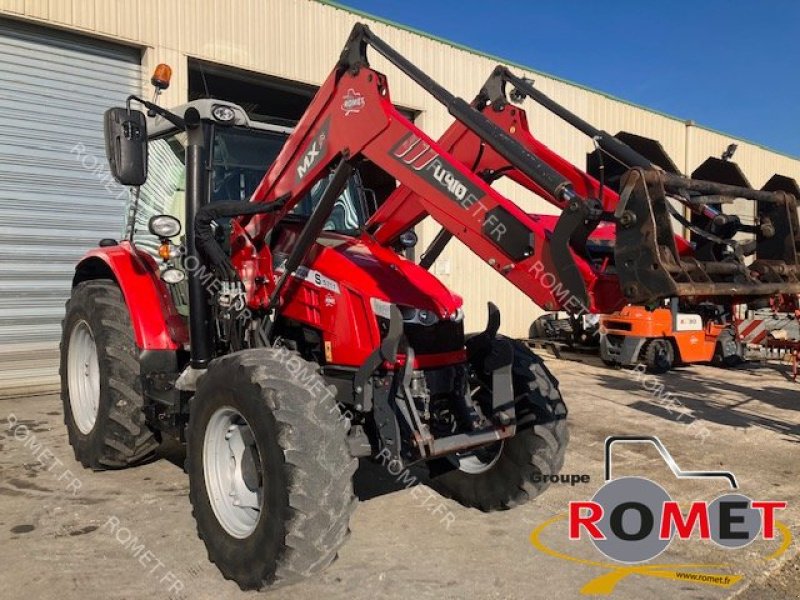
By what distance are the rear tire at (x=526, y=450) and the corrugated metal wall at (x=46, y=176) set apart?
6015mm

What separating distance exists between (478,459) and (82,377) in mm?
3026

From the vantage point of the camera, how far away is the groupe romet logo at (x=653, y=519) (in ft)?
11.9

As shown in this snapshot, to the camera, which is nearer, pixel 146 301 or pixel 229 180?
pixel 229 180

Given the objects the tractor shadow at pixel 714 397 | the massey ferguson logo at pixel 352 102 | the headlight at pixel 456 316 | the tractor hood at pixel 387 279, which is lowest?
the tractor shadow at pixel 714 397

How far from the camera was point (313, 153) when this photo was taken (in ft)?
11.4

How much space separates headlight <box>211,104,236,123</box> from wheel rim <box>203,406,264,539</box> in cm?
176

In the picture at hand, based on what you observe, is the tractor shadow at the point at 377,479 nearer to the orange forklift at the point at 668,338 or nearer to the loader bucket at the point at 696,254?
the loader bucket at the point at 696,254

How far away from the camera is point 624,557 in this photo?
135 inches

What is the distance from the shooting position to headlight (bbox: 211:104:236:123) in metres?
3.91

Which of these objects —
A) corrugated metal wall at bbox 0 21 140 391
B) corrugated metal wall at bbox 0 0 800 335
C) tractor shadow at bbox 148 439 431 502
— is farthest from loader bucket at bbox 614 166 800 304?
corrugated metal wall at bbox 0 21 140 391

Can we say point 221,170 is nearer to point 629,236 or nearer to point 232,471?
point 232,471

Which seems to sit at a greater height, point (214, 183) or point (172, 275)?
point (214, 183)

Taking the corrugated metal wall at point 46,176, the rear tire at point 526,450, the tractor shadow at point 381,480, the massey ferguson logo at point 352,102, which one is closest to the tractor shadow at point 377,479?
the tractor shadow at point 381,480

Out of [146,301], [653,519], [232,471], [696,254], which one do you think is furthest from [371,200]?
[653,519]
